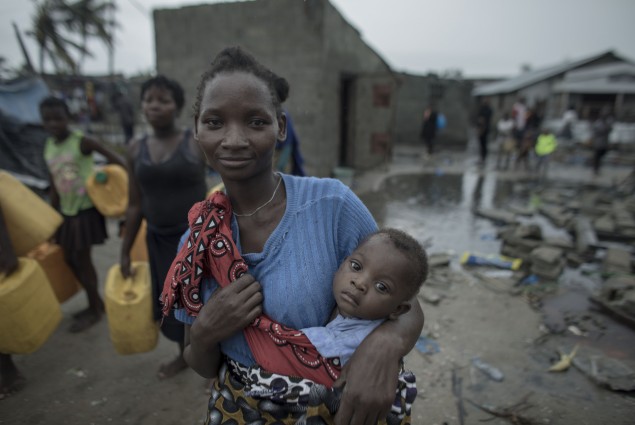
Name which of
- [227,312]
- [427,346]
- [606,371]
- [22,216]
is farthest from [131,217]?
[606,371]

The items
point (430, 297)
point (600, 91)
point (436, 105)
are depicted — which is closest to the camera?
point (430, 297)

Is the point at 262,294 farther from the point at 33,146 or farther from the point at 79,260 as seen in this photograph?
the point at 33,146

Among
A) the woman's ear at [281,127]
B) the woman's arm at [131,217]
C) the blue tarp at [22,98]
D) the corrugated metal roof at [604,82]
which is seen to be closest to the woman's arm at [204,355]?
the woman's ear at [281,127]

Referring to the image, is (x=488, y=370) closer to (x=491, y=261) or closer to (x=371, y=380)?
(x=491, y=261)

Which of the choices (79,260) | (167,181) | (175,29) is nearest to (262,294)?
(167,181)

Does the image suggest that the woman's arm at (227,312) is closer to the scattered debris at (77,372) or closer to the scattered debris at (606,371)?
the scattered debris at (77,372)

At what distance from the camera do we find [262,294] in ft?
3.73

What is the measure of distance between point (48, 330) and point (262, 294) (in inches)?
89.6

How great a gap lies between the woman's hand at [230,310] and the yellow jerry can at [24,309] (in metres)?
1.92

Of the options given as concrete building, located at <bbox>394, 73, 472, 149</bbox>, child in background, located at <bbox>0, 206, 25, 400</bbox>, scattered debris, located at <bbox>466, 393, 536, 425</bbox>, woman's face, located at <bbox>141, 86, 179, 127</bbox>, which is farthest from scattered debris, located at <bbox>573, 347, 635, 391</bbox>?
concrete building, located at <bbox>394, 73, 472, 149</bbox>

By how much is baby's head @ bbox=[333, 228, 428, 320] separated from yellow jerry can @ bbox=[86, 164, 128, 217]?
2.72 m

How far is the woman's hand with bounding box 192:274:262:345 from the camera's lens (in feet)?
3.56

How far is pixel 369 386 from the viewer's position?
3.28ft

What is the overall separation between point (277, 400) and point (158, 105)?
2141mm
